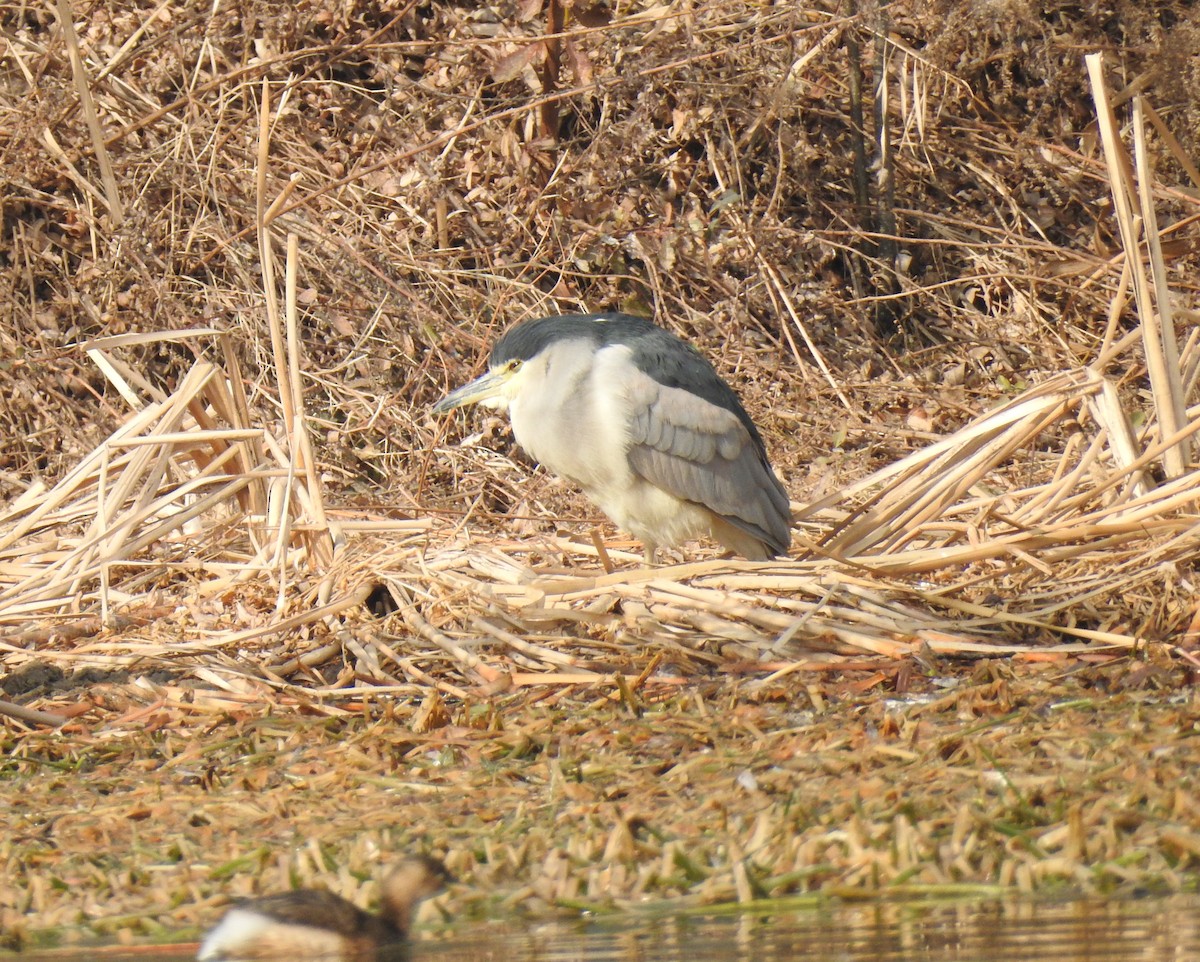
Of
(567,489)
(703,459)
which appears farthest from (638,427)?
(567,489)

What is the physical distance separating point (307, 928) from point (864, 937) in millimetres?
890

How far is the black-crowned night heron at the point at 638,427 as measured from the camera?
569cm

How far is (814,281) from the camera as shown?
8906 millimetres

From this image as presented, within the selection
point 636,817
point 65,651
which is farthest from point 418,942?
point 65,651

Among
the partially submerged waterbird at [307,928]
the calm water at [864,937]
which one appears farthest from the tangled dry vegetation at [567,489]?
the partially submerged waterbird at [307,928]

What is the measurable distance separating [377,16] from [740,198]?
2.39 metres

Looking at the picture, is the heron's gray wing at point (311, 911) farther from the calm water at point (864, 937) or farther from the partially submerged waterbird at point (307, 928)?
the calm water at point (864, 937)

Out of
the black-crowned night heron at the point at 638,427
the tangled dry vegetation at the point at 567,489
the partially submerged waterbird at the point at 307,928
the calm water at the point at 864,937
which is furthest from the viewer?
the black-crowned night heron at the point at 638,427

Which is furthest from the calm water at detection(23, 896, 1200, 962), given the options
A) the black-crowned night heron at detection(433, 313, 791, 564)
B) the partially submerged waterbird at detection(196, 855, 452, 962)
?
the black-crowned night heron at detection(433, 313, 791, 564)

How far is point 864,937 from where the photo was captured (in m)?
2.55

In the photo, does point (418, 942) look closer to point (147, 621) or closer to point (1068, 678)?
point (1068, 678)

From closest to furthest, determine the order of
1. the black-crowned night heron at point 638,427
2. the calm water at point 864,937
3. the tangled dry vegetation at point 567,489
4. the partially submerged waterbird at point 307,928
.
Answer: the calm water at point 864,937
the partially submerged waterbird at point 307,928
the tangled dry vegetation at point 567,489
the black-crowned night heron at point 638,427

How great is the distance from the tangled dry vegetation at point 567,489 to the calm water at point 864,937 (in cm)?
13

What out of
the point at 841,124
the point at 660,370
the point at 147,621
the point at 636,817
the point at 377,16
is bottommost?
the point at 636,817
